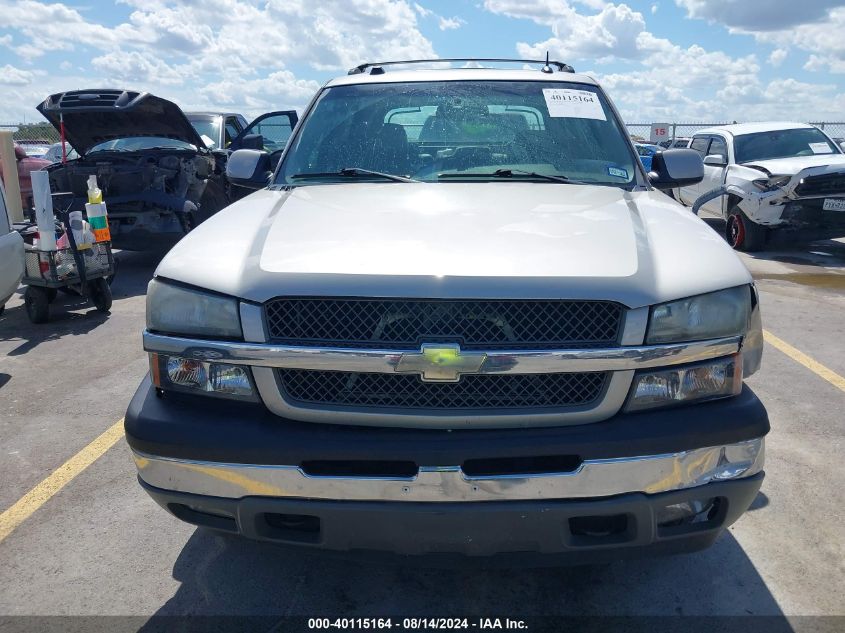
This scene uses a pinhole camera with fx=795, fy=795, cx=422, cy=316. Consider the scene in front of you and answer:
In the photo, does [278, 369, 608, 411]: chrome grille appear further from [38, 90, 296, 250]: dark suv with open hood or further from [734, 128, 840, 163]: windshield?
[734, 128, 840, 163]: windshield

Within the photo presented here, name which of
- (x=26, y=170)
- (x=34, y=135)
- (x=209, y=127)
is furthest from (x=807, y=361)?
(x=34, y=135)

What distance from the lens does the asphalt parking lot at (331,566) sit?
2793 millimetres

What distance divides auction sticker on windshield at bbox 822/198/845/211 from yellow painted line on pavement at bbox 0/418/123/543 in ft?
29.9

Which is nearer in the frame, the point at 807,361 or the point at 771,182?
the point at 807,361

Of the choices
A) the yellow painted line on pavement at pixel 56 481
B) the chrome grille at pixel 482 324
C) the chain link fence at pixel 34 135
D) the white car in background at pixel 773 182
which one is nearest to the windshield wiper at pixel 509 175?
the chrome grille at pixel 482 324

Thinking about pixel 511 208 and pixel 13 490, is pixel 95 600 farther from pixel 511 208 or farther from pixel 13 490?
pixel 511 208

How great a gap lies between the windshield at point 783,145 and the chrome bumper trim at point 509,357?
1042 cm

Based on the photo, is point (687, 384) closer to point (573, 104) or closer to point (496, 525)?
Answer: point (496, 525)

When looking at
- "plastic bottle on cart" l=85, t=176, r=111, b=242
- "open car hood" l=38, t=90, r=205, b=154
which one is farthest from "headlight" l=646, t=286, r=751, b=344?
"open car hood" l=38, t=90, r=205, b=154

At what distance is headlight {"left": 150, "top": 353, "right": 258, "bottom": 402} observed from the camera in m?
2.45

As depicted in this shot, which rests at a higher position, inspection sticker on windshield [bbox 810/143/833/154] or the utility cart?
inspection sticker on windshield [bbox 810/143/833/154]

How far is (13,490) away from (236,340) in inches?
81.2

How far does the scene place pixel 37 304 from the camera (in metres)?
7.16

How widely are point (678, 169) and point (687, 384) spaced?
2.13m
